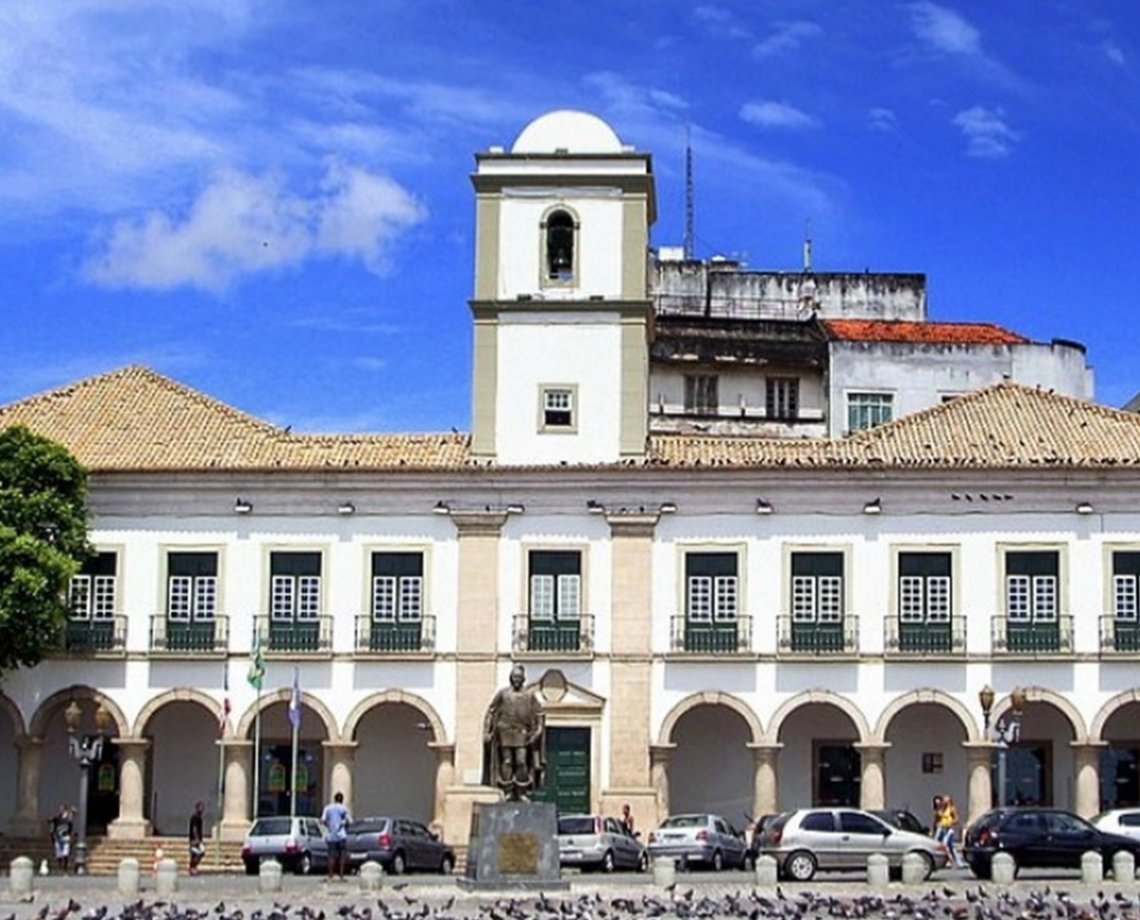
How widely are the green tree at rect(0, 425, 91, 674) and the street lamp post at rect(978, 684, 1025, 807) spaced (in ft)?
52.9

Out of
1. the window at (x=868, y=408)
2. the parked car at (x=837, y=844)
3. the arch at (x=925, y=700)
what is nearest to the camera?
the parked car at (x=837, y=844)

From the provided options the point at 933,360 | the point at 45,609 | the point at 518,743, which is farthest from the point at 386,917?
the point at 933,360

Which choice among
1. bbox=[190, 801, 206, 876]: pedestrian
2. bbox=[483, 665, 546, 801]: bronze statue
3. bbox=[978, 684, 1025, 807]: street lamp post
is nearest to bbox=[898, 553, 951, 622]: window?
bbox=[978, 684, 1025, 807]: street lamp post

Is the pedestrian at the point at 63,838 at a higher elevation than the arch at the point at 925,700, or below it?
below

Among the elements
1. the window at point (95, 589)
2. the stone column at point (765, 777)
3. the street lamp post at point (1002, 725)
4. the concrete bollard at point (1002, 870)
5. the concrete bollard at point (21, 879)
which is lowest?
the concrete bollard at point (21, 879)

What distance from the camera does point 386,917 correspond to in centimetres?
2331

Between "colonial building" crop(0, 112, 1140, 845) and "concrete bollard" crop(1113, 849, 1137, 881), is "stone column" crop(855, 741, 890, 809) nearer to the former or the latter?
"colonial building" crop(0, 112, 1140, 845)

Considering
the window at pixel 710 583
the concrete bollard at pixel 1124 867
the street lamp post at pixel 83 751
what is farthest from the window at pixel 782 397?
the concrete bollard at pixel 1124 867

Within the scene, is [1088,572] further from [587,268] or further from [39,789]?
[39,789]

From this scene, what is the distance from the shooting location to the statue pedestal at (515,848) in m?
28.2

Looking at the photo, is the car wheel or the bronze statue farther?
the car wheel

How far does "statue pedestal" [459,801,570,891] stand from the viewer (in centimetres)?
2820

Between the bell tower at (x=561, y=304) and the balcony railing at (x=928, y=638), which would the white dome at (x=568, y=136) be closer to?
the bell tower at (x=561, y=304)

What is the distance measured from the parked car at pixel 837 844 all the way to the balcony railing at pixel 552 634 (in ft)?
25.2
